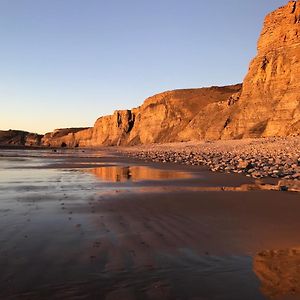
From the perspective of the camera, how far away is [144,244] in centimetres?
470

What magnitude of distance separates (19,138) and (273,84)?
143m

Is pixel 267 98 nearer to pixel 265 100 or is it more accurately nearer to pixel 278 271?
pixel 265 100

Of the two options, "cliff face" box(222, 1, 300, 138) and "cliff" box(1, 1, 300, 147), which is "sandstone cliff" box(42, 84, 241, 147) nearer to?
"cliff" box(1, 1, 300, 147)

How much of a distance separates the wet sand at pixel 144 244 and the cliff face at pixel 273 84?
119 feet

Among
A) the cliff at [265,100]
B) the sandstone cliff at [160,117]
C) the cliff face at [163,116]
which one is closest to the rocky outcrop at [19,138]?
the sandstone cliff at [160,117]

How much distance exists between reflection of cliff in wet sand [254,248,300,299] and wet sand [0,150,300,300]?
0.02 meters

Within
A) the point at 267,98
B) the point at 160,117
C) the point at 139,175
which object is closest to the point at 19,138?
the point at 160,117

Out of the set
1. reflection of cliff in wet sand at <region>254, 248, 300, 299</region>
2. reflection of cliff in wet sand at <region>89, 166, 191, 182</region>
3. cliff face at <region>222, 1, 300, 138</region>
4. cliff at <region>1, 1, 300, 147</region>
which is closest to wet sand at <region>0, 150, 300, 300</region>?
reflection of cliff in wet sand at <region>254, 248, 300, 299</region>

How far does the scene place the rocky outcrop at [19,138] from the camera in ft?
546

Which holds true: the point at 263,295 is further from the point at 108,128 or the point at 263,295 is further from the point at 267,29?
the point at 108,128

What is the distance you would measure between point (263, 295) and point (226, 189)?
6.80 meters

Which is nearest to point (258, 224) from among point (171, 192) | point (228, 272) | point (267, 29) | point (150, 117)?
point (228, 272)

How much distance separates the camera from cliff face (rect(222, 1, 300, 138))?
43.8 meters

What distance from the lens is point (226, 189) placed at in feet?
32.4
